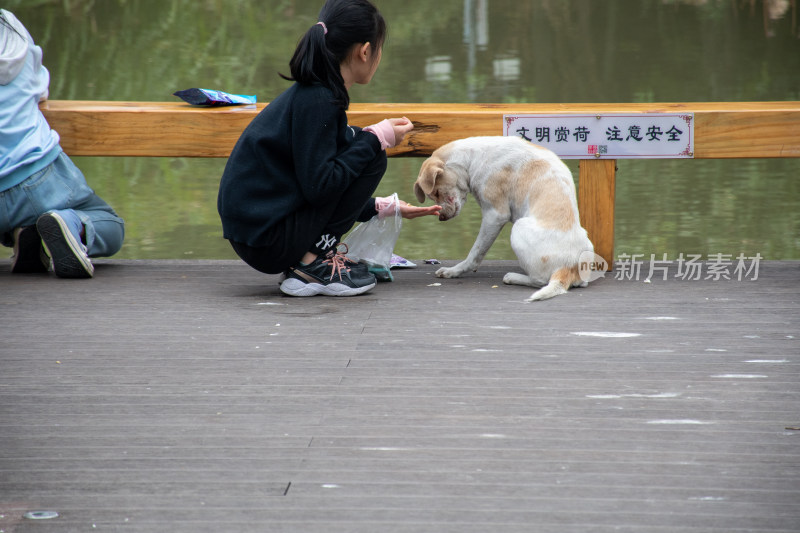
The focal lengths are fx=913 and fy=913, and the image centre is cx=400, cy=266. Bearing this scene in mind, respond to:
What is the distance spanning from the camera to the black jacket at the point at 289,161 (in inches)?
129

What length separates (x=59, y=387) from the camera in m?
2.54

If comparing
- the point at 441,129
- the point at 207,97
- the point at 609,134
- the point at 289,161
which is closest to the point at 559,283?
the point at 609,134

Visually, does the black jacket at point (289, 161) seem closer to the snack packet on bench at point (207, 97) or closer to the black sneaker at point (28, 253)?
the snack packet on bench at point (207, 97)

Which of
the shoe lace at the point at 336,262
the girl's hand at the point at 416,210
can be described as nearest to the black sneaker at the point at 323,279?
the shoe lace at the point at 336,262

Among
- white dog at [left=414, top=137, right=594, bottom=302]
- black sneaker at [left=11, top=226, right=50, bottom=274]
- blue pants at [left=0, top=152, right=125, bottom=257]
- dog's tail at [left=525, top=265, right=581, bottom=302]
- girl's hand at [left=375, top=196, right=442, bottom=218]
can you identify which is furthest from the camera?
black sneaker at [left=11, top=226, right=50, bottom=274]

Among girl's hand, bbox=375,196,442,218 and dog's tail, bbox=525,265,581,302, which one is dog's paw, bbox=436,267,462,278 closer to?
girl's hand, bbox=375,196,442,218

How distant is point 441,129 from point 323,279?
93 cm

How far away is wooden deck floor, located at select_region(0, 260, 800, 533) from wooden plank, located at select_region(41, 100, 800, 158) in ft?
2.19

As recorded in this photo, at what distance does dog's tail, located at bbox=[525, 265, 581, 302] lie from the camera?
3429 millimetres

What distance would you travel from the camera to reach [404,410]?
2344 mm

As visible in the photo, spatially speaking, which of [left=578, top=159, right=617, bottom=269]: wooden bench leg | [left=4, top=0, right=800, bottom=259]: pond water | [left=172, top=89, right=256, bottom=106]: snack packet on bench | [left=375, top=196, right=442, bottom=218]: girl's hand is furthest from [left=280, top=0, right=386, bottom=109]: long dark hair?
[left=4, top=0, right=800, bottom=259]: pond water

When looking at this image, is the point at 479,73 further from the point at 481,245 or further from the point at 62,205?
the point at 62,205

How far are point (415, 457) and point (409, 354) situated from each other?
0.76 m

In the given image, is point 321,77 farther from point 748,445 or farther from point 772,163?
point 772,163
